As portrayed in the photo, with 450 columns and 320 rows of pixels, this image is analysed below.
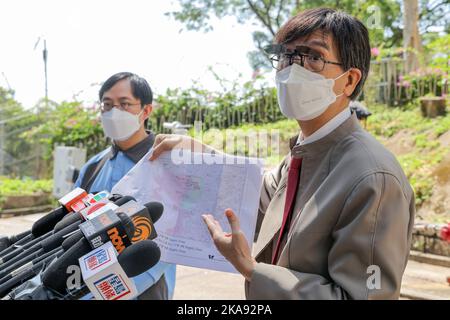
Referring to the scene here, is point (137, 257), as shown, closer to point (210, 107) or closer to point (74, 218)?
point (74, 218)

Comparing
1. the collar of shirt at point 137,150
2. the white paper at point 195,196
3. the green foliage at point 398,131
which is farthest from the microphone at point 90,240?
the green foliage at point 398,131

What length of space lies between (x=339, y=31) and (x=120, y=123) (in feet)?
4.62

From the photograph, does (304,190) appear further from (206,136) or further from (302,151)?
(206,136)

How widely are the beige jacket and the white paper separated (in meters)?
0.25

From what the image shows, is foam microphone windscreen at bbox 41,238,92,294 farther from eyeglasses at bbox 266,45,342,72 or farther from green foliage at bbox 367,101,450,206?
green foliage at bbox 367,101,450,206

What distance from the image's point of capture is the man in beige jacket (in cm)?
119

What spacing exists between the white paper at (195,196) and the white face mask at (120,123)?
710mm

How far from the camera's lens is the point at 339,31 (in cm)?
145

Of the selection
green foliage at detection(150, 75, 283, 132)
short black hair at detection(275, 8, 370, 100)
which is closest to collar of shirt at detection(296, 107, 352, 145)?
short black hair at detection(275, 8, 370, 100)

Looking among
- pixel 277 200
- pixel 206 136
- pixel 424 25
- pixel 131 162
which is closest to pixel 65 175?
pixel 206 136

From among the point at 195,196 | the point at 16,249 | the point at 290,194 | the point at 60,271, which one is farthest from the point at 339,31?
the point at 16,249

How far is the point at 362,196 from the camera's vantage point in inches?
47.4
